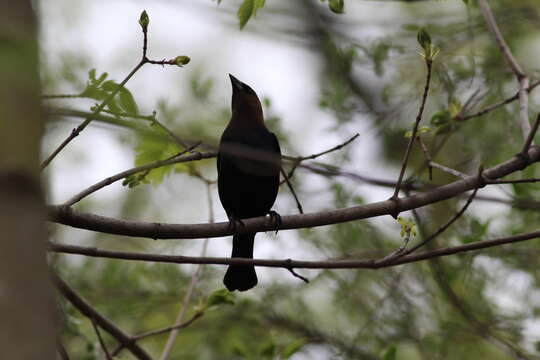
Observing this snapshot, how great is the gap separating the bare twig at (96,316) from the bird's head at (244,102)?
205cm

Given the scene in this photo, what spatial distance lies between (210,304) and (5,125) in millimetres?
2522

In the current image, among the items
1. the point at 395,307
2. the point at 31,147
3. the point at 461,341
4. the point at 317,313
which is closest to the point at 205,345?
the point at 317,313

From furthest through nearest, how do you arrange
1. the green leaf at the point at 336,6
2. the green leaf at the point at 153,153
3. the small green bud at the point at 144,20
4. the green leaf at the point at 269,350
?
the green leaf at the point at 269,350, the green leaf at the point at 153,153, the green leaf at the point at 336,6, the small green bud at the point at 144,20

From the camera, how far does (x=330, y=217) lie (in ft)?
7.91

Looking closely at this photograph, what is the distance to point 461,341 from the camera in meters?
5.05

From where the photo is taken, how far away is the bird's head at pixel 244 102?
4.75 meters

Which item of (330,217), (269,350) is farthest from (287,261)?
(269,350)

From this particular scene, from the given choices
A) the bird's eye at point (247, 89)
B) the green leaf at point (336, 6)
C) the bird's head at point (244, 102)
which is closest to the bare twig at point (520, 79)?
the green leaf at point (336, 6)

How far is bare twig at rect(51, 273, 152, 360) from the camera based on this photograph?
114 inches

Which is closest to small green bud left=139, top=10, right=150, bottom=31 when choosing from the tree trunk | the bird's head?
the tree trunk

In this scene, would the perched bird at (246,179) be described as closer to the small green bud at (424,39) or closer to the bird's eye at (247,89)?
the bird's eye at (247,89)

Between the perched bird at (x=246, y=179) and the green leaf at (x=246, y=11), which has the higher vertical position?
the perched bird at (x=246, y=179)

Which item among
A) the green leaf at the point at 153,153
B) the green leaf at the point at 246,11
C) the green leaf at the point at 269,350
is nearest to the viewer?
the green leaf at the point at 246,11

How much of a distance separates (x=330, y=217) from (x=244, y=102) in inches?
99.9
